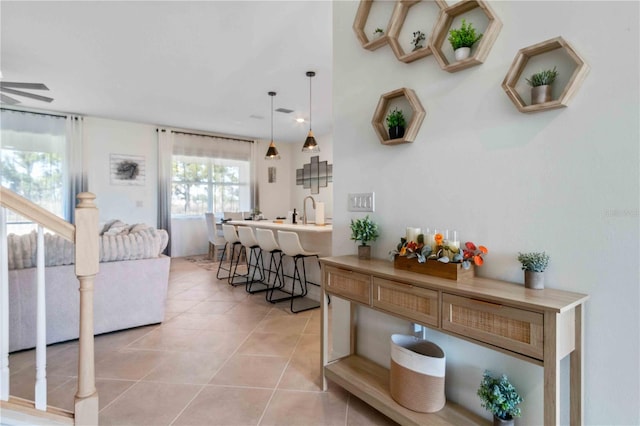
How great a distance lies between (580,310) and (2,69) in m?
5.67

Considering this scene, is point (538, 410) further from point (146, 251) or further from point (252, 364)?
point (146, 251)

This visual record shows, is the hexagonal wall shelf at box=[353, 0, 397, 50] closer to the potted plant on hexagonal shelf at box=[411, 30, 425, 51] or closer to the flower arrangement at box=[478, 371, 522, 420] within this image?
the potted plant on hexagonal shelf at box=[411, 30, 425, 51]

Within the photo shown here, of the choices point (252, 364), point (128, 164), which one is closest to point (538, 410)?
point (252, 364)

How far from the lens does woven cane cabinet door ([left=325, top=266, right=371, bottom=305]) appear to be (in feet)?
5.49

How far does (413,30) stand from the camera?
175cm

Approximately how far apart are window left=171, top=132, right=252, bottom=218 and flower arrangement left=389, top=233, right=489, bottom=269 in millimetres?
6313

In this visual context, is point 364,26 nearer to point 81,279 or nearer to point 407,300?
point 407,300

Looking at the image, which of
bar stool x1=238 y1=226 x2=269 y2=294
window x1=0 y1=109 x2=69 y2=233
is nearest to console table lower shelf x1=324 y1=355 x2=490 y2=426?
bar stool x1=238 y1=226 x2=269 y2=294

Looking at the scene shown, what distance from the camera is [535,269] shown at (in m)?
1.26

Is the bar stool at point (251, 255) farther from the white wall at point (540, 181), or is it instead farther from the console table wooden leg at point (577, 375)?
the console table wooden leg at point (577, 375)

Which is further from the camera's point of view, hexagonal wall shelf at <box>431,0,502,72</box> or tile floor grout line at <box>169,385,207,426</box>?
tile floor grout line at <box>169,385,207,426</box>

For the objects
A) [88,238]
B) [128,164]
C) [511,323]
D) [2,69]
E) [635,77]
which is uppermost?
[2,69]

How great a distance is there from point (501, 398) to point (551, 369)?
1.17 feet

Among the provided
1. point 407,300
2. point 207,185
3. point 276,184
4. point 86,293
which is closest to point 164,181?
point 207,185
